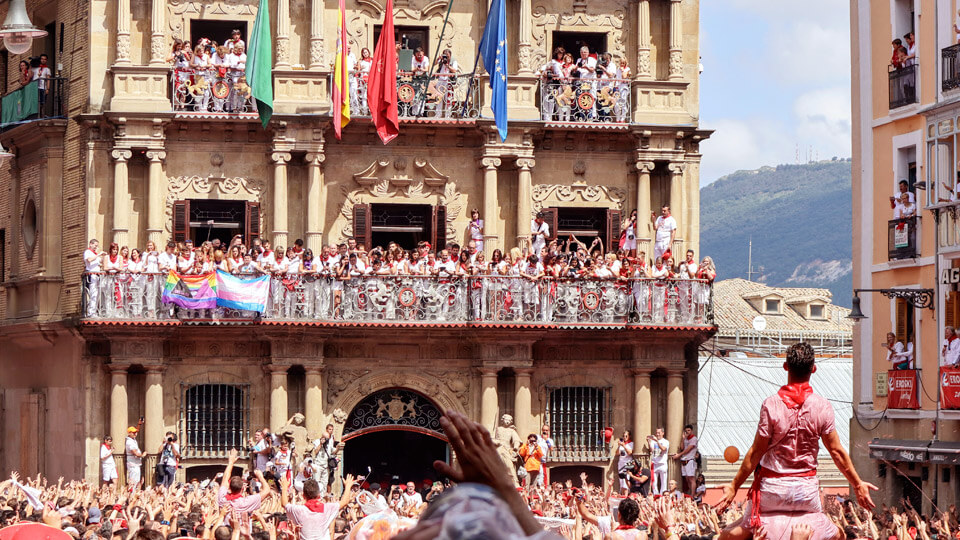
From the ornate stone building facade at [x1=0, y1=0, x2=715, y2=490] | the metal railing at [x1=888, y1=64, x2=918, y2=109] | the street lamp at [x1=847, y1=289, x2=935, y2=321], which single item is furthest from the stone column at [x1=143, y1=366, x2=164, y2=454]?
the metal railing at [x1=888, y1=64, x2=918, y2=109]

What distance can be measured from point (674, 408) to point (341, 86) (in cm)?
1035

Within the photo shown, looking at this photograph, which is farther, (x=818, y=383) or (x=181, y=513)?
(x=818, y=383)

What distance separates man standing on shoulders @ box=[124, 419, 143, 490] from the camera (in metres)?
37.2

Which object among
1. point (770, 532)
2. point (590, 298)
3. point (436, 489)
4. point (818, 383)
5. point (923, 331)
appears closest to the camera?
point (770, 532)

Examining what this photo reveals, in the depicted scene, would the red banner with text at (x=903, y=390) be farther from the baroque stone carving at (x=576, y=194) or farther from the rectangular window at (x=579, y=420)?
the baroque stone carving at (x=576, y=194)

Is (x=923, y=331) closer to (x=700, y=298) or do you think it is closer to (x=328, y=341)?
(x=700, y=298)

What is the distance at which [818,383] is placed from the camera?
65938 millimetres

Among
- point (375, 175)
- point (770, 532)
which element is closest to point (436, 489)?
point (375, 175)

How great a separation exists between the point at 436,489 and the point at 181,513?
8812 millimetres

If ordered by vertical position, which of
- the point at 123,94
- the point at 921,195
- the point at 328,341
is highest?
the point at 123,94

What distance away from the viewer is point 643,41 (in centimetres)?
4016

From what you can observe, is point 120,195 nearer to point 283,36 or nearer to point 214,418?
point 283,36

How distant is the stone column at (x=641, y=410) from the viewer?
1547 inches

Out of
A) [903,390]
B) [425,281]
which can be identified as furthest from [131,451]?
[903,390]
